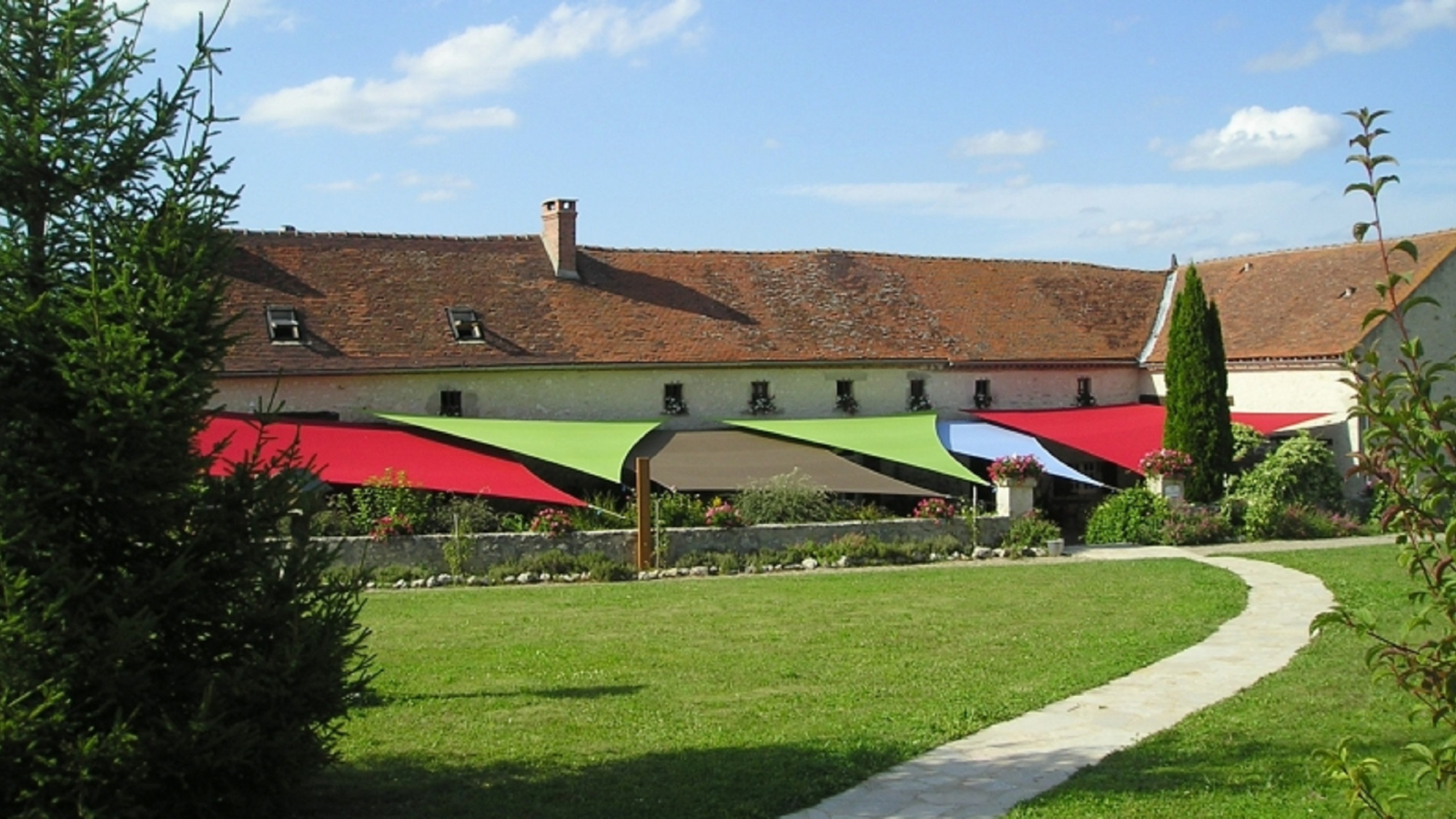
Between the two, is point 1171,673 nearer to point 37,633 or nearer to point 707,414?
point 37,633

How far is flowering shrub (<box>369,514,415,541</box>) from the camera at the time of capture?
2141cm

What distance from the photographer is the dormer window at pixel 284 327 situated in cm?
2659

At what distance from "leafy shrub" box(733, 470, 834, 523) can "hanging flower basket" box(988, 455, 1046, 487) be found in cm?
316

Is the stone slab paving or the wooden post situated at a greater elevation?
the wooden post

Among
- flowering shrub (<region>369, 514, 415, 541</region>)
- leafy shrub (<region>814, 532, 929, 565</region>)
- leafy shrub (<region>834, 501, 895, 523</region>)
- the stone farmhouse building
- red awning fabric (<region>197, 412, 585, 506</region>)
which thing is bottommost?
leafy shrub (<region>814, 532, 929, 565</region>)

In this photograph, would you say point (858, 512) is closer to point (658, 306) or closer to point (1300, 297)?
point (658, 306)

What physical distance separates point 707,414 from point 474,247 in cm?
663

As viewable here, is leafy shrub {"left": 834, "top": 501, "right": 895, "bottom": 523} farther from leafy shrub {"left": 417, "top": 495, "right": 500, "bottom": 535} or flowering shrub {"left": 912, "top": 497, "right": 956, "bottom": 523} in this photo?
leafy shrub {"left": 417, "top": 495, "right": 500, "bottom": 535}

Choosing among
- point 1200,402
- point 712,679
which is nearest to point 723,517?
point 712,679

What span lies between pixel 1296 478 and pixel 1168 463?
2.79m

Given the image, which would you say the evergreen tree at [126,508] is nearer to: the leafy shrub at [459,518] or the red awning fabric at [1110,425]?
the leafy shrub at [459,518]

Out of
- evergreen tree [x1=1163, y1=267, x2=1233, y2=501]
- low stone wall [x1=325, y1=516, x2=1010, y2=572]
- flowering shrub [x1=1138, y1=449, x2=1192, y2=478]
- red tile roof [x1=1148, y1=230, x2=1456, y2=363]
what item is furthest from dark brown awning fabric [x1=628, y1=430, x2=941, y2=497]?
red tile roof [x1=1148, y1=230, x2=1456, y2=363]

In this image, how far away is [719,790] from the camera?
28.8ft

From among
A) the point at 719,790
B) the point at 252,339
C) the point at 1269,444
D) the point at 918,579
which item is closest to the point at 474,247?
the point at 252,339
